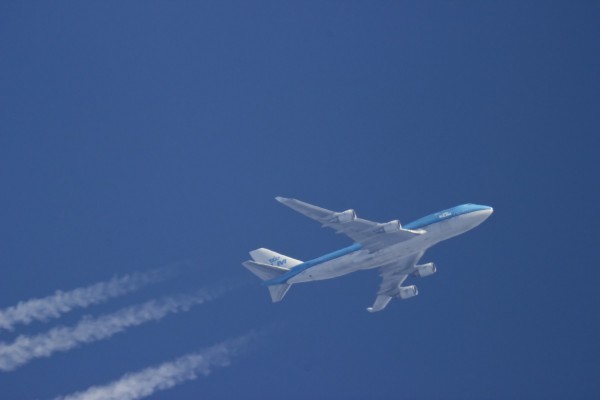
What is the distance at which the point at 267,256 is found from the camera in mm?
98125

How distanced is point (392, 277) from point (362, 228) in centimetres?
1211

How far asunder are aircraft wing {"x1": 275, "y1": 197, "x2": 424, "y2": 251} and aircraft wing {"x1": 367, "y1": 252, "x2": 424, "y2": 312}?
826 cm

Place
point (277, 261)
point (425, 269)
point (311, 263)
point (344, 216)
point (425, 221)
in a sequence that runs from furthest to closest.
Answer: point (425, 269) → point (277, 261) → point (311, 263) → point (425, 221) → point (344, 216)

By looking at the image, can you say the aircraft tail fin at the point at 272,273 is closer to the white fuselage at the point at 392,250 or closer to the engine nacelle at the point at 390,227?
the white fuselage at the point at 392,250

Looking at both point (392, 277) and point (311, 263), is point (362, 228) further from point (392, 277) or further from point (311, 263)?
point (392, 277)

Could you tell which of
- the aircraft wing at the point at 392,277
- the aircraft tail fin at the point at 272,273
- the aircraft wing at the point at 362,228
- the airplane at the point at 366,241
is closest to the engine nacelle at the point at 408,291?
the aircraft wing at the point at 392,277

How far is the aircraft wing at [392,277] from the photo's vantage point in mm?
97750

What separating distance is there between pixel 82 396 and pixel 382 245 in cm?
2858

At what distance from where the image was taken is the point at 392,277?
98.9m

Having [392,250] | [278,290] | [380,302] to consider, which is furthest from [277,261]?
[392,250]

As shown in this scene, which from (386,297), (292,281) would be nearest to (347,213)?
(292,281)

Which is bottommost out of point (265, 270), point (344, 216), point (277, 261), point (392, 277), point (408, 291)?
point (408, 291)

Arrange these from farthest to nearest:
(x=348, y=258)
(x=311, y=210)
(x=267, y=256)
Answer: (x=267, y=256)
(x=348, y=258)
(x=311, y=210)

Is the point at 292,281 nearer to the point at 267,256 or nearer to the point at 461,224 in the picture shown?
the point at 267,256
